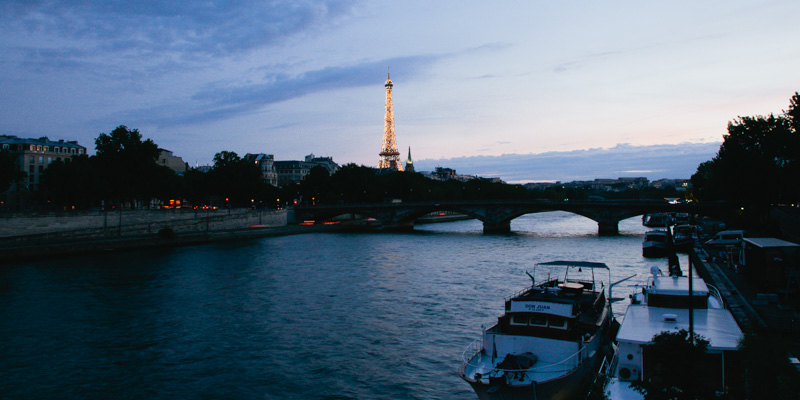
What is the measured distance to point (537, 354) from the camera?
1340cm

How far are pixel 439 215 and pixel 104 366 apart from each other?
306 feet

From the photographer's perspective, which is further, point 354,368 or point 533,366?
point 354,368

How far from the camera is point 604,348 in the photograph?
50.5 ft

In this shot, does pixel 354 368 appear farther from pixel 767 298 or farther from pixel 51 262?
pixel 51 262

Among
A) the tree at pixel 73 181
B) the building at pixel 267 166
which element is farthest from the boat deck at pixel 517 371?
the building at pixel 267 166

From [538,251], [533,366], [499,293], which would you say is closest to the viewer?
[533,366]

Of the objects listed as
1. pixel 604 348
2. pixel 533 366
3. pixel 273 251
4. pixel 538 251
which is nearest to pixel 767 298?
pixel 604 348

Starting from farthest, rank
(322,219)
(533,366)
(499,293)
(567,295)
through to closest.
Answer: (322,219) < (499,293) < (567,295) < (533,366)

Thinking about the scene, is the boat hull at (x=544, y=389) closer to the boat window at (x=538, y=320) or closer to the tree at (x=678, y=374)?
the boat window at (x=538, y=320)

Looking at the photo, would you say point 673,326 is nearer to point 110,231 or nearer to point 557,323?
point 557,323

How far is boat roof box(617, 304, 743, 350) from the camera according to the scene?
11.7m

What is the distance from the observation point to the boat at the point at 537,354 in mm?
11797

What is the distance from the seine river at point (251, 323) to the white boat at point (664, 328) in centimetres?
352

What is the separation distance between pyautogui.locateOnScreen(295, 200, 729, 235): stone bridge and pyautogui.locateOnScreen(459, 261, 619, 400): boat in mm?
38758
